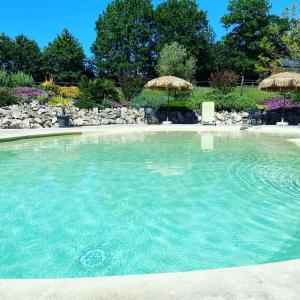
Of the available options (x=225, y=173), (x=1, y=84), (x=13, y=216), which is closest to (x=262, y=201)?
(x=225, y=173)

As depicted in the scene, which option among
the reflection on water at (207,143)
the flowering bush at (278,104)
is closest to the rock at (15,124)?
the reflection on water at (207,143)

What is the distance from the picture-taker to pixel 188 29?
51938 millimetres

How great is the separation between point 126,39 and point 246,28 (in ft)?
59.2

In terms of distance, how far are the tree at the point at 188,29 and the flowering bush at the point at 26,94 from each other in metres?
33.5

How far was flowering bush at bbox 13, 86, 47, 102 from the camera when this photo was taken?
59.5 feet

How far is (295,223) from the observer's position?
4180 millimetres

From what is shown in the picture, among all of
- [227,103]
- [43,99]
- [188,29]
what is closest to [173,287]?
[43,99]

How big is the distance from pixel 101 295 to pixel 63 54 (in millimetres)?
47381

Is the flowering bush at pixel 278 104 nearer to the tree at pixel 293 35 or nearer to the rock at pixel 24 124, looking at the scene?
the tree at pixel 293 35

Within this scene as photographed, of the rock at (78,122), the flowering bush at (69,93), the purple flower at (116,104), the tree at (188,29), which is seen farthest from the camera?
the tree at (188,29)

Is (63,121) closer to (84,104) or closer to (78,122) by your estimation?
(78,122)

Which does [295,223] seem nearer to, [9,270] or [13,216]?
[9,270]

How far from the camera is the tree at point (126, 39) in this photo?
5144cm

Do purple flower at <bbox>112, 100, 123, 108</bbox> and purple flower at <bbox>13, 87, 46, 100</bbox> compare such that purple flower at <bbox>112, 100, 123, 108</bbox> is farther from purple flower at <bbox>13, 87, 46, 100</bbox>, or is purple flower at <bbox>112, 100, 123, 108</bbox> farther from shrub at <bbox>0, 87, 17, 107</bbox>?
shrub at <bbox>0, 87, 17, 107</bbox>
